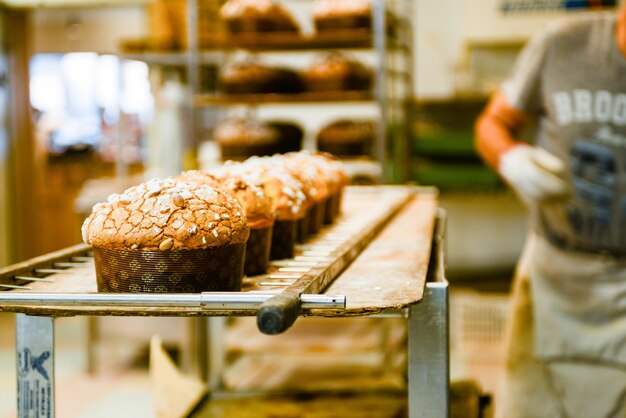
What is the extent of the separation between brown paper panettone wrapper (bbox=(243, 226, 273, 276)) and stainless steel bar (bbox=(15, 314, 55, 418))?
13.4 inches

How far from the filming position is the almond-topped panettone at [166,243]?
3.56ft

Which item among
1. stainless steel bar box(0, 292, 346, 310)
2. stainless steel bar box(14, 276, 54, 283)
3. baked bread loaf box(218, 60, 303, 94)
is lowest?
stainless steel bar box(14, 276, 54, 283)

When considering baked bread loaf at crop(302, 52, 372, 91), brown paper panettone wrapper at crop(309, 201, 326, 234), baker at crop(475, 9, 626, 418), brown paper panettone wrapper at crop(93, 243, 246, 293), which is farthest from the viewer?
baked bread loaf at crop(302, 52, 372, 91)

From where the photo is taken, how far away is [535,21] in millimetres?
4258

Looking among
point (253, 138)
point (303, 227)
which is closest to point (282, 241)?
point (303, 227)

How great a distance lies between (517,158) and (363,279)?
1.09 meters

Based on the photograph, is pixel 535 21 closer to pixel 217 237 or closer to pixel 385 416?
pixel 385 416

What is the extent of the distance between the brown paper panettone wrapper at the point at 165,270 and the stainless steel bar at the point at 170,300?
0.40 ft

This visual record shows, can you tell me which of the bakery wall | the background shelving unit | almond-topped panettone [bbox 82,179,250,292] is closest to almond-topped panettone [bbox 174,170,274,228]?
almond-topped panettone [bbox 82,179,250,292]

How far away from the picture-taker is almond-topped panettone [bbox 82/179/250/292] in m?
1.09

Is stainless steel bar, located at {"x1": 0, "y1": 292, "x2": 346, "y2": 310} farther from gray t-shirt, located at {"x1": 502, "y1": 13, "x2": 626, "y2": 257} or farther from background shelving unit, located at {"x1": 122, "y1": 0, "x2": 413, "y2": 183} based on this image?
background shelving unit, located at {"x1": 122, "y1": 0, "x2": 413, "y2": 183}

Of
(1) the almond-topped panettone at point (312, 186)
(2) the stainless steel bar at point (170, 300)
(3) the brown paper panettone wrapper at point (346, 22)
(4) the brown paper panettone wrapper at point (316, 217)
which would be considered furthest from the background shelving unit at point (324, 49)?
(2) the stainless steel bar at point (170, 300)

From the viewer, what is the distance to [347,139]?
3.78m

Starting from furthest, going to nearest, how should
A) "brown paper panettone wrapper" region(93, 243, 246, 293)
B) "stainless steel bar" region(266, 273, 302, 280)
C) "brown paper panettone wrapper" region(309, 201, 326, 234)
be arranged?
"brown paper panettone wrapper" region(309, 201, 326, 234), "stainless steel bar" region(266, 273, 302, 280), "brown paper panettone wrapper" region(93, 243, 246, 293)
